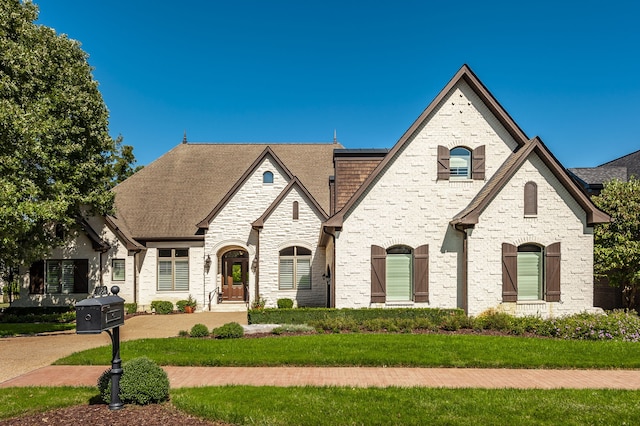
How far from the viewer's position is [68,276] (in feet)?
70.2

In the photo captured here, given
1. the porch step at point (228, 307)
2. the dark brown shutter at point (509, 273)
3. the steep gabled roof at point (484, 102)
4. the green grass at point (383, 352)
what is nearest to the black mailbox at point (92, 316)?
the green grass at point (383, 352)

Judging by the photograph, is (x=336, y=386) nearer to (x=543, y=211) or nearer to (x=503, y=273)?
(x=503, y=273)

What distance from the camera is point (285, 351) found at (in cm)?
1052

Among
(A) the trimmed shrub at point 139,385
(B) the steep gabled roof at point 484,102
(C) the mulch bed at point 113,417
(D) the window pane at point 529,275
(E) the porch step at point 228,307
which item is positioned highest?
(B) the steep gabled roof at point 484,102

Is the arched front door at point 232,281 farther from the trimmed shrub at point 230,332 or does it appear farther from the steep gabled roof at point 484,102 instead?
the steep gabled roof at point 484,102

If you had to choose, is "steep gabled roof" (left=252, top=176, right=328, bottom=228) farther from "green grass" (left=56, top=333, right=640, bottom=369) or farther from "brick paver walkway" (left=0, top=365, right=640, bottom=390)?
"brick paver walkway" (left=0, top=365, right=640, bottom=390)

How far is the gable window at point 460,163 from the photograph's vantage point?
15.9m

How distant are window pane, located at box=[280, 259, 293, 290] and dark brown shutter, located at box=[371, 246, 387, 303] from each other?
662cm

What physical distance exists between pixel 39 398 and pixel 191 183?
1892 cm

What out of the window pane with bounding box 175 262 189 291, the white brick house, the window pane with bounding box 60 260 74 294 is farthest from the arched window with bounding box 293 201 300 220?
the window pane with bounding box 60 260 74 294

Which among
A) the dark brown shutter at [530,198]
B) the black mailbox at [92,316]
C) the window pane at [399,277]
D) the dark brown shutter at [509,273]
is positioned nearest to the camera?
the black mailbox at [92,316]

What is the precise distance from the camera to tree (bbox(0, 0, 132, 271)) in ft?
41.9

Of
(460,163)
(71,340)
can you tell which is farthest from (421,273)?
(71,340)

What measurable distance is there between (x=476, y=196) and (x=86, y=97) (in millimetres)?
17195
